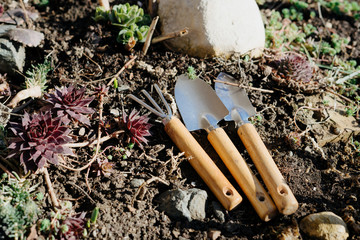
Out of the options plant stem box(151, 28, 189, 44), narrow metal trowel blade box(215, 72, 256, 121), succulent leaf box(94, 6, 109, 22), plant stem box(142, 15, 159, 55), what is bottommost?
narrow metal trowel blade box(215, 72, 256, 121)

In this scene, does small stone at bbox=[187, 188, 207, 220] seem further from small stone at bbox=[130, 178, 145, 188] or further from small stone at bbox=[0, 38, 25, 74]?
small stone at bbox=[0, 38, 25, 74]

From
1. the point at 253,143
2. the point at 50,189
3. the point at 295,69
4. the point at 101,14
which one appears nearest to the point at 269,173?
the point at 253,143

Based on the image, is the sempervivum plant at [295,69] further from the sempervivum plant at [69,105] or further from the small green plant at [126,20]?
the sempervivum plant at [69,105]

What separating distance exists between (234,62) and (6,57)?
2.02 m

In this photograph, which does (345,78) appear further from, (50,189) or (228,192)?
(50,189)

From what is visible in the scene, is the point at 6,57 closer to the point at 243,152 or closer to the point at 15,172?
the point at 15,172

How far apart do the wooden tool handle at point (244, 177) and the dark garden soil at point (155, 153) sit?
0.13m

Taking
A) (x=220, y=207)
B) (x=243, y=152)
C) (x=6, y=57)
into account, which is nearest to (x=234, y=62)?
(x=243, y=152)

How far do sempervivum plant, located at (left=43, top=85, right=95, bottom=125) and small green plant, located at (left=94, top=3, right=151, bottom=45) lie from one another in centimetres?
78

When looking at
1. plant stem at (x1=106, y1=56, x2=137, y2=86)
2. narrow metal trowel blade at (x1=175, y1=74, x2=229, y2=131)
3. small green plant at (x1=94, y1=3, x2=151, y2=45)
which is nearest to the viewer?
Result: narrow metal trowel blade at (x1=175, y1=74, x2=229, y2=131)

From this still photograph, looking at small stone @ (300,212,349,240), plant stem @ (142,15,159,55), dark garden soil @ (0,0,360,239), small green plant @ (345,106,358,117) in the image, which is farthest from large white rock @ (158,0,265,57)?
small stone @ (300,212,349,240)

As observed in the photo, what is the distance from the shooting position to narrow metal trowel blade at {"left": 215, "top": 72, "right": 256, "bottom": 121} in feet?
9.01

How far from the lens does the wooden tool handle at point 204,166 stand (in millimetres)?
2279

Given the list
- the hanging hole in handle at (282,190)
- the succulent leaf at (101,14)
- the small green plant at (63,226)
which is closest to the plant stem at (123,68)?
the succulent leaf at (101,14)
